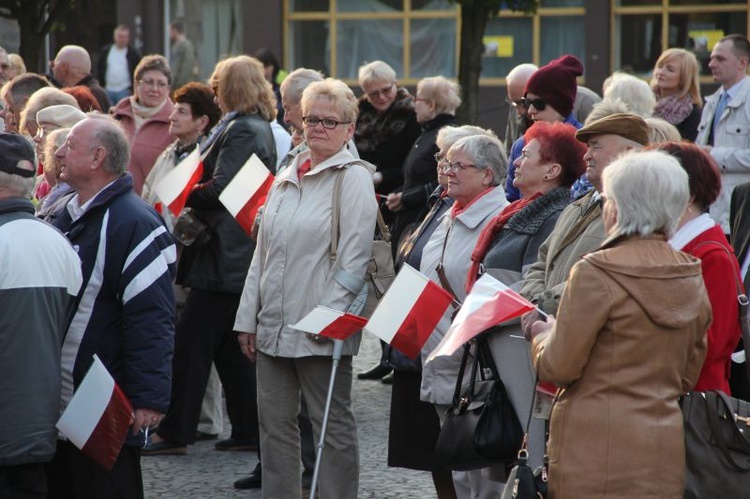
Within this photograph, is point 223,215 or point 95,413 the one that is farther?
point 223,215

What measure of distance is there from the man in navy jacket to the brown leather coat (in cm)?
175

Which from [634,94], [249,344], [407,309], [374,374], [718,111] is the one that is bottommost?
[374,374]

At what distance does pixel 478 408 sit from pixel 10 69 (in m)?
7.71

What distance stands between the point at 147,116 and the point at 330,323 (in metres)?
3.93

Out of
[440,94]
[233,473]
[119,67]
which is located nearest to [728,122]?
[440,94]

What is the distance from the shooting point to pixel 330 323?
5.86 metres

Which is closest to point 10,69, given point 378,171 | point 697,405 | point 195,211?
point 378,171

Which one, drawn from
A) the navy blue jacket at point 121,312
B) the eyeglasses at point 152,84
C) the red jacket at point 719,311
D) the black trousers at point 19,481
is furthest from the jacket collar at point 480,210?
the eyeglasses at point 152,84

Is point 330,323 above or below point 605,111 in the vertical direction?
below

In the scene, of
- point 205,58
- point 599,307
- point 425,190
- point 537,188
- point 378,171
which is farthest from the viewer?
point 205,58

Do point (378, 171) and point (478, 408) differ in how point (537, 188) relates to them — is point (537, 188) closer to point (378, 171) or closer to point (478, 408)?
point (478, 408)

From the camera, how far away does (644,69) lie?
22500 mm

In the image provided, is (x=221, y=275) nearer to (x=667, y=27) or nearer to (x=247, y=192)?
(x=247, y=192)

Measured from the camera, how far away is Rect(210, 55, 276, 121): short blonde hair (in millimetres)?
7738
